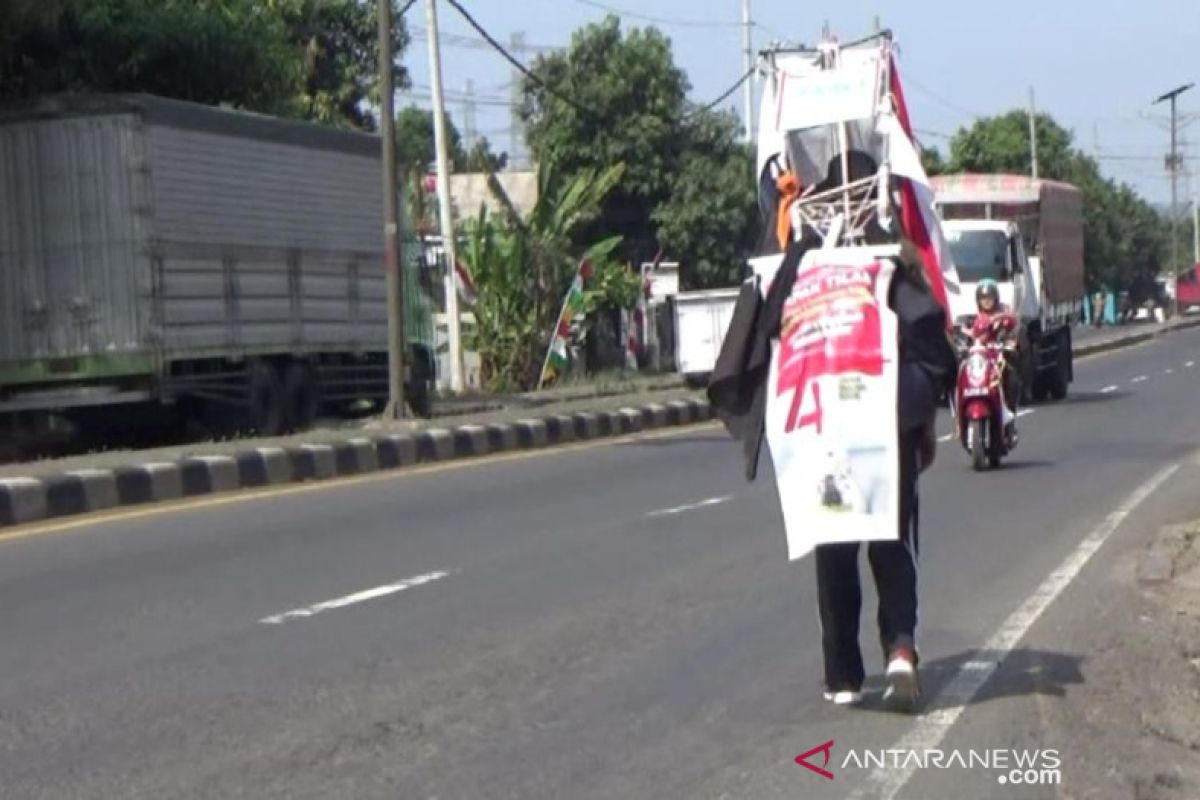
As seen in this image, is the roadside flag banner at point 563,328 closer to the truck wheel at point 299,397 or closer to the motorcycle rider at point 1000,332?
the truck wheel at point 299,397

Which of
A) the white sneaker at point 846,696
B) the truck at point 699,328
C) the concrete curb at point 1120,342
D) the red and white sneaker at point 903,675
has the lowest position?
the concrete curb at point 1120,342

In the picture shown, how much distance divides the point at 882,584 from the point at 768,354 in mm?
904

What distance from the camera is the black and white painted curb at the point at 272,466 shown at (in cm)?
1627

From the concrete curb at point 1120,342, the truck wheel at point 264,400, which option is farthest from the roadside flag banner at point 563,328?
the concrete curb at point 1120,342

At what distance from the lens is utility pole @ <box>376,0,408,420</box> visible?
23625mm

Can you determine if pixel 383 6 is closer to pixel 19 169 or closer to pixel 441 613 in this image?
pixel 19 169

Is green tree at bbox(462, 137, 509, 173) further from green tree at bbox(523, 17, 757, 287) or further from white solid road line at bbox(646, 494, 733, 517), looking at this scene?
white solid road line at bbox(646, 494, 733, 517)

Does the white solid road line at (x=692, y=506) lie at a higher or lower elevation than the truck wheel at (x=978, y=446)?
lower

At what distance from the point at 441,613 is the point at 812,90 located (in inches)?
142

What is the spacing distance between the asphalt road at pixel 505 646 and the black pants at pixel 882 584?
1.07 feet

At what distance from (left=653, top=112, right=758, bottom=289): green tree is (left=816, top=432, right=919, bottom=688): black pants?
4285 centimetres

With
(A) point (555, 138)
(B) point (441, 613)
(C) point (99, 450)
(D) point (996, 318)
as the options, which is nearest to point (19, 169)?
(C) point (99, 450)

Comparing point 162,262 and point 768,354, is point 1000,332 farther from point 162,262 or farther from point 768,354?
point 768,354

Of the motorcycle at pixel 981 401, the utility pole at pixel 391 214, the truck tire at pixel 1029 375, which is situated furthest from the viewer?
the truck tire at pixel 1029 375
